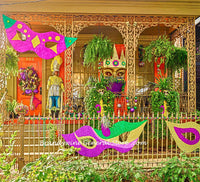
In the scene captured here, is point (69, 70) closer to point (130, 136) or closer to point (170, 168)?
point (130, 136)

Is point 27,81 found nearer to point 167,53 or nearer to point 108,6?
point 108,6

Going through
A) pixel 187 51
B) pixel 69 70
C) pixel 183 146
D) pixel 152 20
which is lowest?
pixel 183 146

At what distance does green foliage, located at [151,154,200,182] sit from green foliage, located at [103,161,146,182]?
364mm

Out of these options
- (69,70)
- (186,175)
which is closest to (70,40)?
(69,70)

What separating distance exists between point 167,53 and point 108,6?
8.53 feet

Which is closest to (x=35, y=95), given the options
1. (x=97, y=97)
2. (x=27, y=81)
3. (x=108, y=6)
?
(x=27, y=81)

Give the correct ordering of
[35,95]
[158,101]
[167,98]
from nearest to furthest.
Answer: [167,98] < [158,101] < [35,95]

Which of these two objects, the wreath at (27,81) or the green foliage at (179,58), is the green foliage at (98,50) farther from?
the wreath at (27,81)

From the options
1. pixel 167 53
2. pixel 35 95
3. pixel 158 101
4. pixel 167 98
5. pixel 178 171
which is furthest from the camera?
pixel 35 95

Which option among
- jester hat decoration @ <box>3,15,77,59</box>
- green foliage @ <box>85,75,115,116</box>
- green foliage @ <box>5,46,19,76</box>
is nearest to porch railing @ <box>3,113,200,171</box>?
green foliage @ <box>85,75,115,116</box>

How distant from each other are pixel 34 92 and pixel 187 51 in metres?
6.79

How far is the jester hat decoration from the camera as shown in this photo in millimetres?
7473

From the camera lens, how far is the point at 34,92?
36.3 ft

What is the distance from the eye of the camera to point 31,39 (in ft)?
25.2
